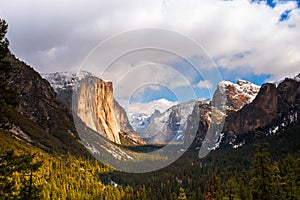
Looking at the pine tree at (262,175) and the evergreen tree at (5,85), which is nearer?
the evergreen tree at (5,85)

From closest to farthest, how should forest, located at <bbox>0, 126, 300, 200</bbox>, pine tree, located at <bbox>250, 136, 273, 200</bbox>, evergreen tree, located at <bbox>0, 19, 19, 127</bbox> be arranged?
1. evergreen tree, located at <bbox>0, 19, 19, 127</bbox>
2. forest, located at <bbox>0, 126, 300, 200</bbox>
3. pine tree, located at <bbox>250, 136, 273, 200</bbox>

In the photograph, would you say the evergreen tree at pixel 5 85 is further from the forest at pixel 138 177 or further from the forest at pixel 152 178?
the forest at pixel 152 178

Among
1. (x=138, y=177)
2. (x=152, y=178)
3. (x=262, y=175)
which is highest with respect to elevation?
(x=138, y=177)

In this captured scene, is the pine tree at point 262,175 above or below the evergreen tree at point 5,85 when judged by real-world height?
below

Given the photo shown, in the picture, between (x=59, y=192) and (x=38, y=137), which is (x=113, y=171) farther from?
(x=59, y=192)

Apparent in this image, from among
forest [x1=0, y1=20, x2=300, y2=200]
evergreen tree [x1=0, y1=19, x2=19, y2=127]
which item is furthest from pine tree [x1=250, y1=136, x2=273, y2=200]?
evergreen tree [x1=0, y1=19, x2=19, y2=127]

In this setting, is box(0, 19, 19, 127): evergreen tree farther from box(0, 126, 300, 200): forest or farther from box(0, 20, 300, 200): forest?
box(0, 126, 300, 200): forest

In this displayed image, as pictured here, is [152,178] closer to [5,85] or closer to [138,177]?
[138,177]

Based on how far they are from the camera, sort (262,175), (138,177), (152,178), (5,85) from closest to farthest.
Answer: (5,85)
(262,175)
(152,178)
(138,177)

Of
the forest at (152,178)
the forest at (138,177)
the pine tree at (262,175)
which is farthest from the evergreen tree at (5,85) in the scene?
the pine tree at (262,175)

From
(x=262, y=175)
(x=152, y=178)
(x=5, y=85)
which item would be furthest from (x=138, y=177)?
(x=5, y=85)

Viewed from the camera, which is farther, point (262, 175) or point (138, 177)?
point (138, 177)

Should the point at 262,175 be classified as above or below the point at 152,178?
below

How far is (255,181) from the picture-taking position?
23.7m
